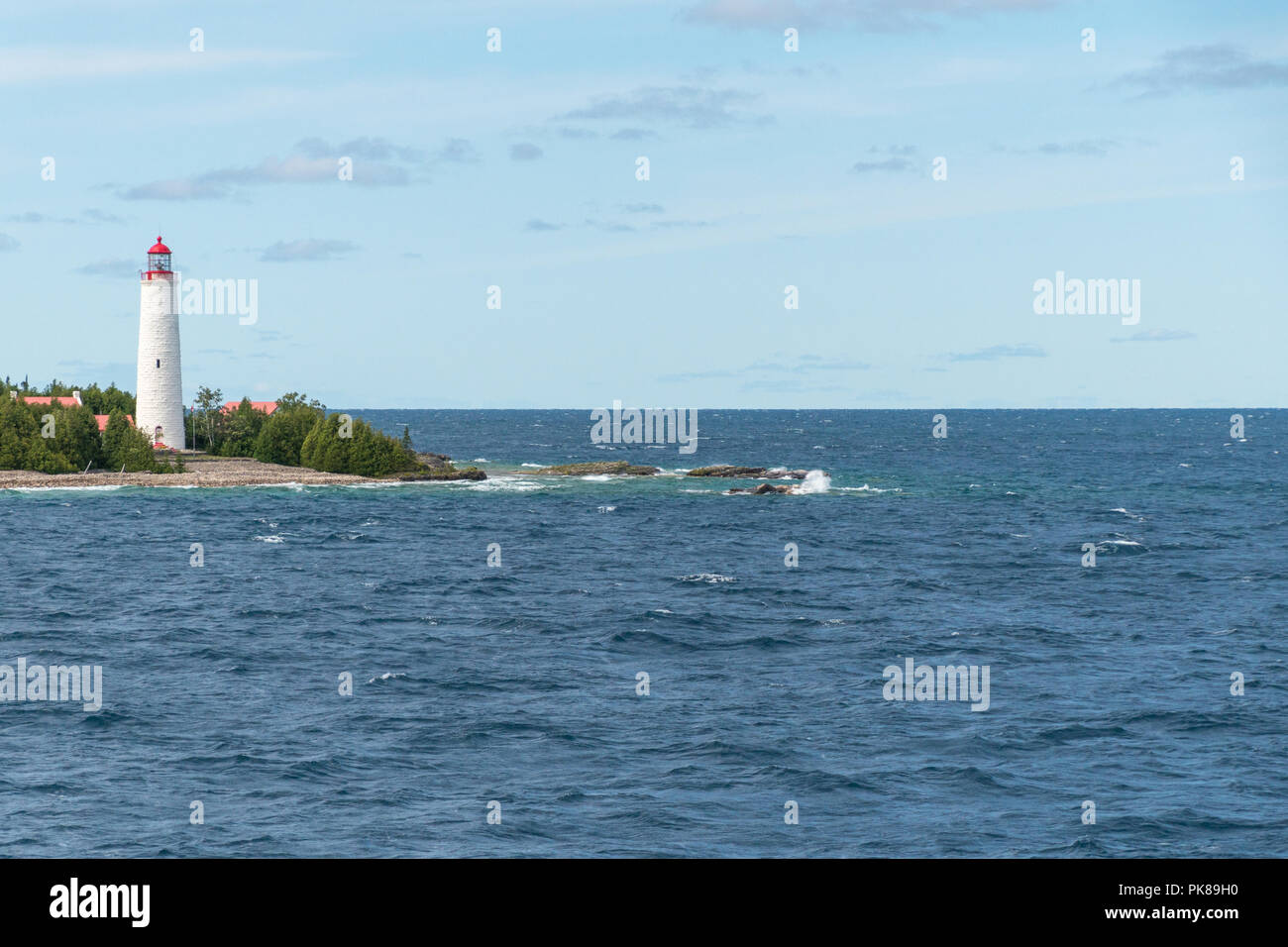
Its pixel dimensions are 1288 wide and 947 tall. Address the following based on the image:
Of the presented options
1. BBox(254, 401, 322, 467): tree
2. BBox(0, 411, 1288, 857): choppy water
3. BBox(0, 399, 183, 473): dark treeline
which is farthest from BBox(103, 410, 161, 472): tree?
BBox(0, 411, 1288, 857): choppy water

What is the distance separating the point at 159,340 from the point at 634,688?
87641 millimetres

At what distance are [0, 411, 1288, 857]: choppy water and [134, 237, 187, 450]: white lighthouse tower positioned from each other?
86.8 ft

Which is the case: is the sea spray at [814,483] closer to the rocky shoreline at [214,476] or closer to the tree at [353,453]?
the rocky shoreline at [214,476]

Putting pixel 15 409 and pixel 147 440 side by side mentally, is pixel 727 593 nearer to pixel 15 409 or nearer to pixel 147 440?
pixel 147 440

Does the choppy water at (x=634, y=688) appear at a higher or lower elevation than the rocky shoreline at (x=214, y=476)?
lower

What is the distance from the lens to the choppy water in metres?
27.7

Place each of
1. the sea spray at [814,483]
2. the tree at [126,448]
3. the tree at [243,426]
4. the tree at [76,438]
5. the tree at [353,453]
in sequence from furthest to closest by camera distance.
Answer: the tree at [243,426]
the tree at [353,453]
the sea spray at [814,483]
the tree at [76,438]
the tree at [126,448]

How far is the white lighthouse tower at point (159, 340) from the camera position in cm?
11244

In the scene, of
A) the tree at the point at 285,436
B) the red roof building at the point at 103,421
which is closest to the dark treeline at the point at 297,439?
the tree at the point at 285,436

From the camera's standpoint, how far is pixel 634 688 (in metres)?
40.9

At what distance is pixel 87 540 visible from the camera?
263 ft

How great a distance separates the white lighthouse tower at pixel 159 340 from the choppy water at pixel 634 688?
26448mm

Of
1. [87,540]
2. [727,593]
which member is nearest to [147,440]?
[87,540]
